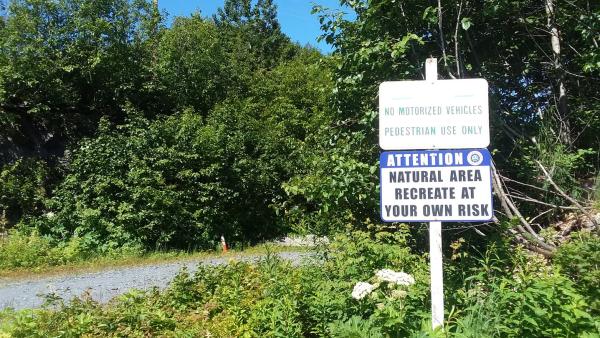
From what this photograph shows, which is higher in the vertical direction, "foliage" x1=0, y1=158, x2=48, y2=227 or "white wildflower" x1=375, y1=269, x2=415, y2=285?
"foliage" x1=0, y1=158, x2=48, y2=227

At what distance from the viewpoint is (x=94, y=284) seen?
9.52 m

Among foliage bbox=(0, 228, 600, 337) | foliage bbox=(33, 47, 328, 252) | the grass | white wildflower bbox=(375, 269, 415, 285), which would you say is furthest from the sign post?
foliage bbox=(33, 47, 328, 252)

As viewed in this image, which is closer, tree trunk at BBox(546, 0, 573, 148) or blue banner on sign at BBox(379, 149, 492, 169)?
blue banner on sign at BBox(379, 149, 492, 169)

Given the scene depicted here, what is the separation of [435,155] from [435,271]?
2.63ft

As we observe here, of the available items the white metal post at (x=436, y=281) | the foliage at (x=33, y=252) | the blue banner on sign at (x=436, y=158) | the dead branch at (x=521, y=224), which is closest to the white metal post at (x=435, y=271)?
the white metal post at (x=436, y=281)

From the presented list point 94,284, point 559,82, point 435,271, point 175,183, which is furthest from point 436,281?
point 175,183

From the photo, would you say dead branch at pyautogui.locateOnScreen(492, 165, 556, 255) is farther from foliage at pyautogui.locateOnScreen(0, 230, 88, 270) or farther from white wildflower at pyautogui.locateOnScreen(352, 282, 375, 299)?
foliage at pyautogui.locateOnScreen(0, 230, 88, 270)

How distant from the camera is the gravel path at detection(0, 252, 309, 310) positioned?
8.04 meters

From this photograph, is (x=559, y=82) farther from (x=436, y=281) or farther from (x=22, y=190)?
(x=22, y=190)

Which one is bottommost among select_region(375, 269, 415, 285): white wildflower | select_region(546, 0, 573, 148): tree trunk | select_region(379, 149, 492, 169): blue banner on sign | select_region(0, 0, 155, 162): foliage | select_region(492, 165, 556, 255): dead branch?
select_region(375, 269, 415, 285): white wildflower

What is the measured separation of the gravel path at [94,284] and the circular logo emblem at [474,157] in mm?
4440

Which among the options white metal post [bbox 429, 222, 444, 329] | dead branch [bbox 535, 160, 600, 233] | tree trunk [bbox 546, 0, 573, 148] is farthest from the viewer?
tree trunk [bbox 546, 0, 573, 148]

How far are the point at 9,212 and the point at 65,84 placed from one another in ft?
14.1

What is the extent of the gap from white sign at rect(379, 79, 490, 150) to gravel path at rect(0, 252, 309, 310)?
4.29 metres
